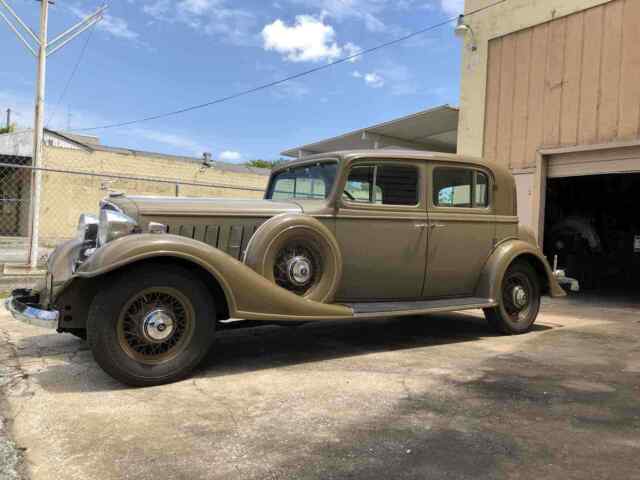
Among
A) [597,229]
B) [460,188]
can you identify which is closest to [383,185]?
[460,188]

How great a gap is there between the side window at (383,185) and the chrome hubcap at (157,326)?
1.86 metres

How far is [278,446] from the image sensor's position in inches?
103

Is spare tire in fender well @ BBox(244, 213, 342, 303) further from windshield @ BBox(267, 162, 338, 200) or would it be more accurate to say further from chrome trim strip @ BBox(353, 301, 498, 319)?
windshield @ BBox(267, 162, 338, 200)

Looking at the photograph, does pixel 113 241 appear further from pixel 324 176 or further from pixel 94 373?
pixel 324 176

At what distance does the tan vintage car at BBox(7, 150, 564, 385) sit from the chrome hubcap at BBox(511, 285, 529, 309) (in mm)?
19

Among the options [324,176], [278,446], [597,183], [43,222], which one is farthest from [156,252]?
[43,222]

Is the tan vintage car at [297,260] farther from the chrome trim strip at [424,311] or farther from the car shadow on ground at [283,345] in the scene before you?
the car shadow on ground at [283,345]

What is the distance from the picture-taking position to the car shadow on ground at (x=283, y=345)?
386cm

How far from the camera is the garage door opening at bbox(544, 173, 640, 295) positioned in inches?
422

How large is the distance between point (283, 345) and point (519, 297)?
96.8 inches

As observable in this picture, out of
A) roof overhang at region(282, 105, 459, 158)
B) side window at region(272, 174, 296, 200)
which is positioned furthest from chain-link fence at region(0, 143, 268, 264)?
side window at region(272, 174, 296, 200)

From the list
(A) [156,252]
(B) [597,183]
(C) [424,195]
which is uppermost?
(B) [597,183]

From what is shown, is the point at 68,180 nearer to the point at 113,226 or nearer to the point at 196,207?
the point at 196,207

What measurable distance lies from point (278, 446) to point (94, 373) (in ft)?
6.09
